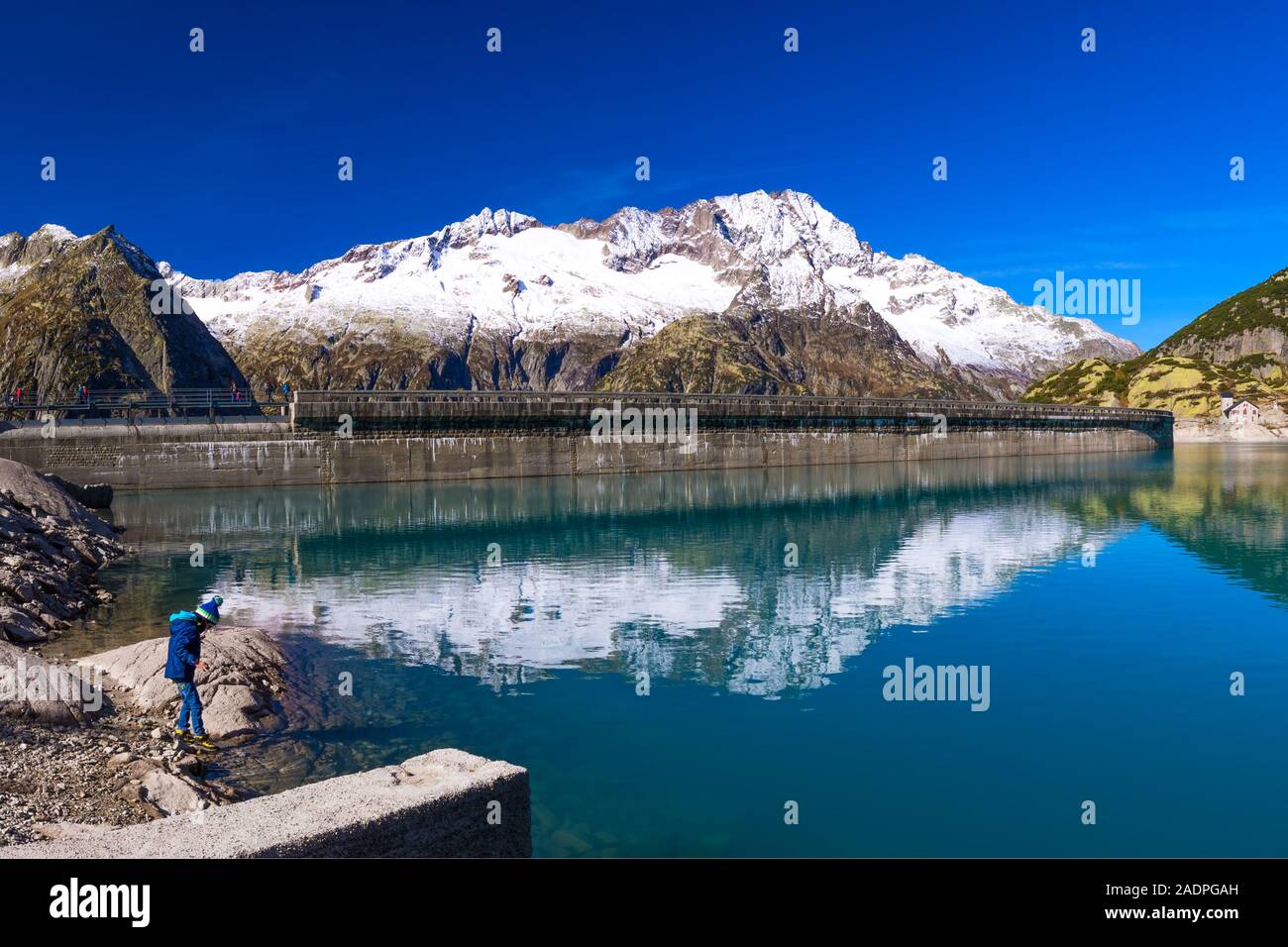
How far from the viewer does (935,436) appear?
3935 inches

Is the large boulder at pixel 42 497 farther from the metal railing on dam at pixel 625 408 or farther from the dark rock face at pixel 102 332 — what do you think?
the dark rock face at pixel 102 332

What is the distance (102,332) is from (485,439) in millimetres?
100278

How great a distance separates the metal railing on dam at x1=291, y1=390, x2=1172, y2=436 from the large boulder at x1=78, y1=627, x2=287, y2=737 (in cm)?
5291

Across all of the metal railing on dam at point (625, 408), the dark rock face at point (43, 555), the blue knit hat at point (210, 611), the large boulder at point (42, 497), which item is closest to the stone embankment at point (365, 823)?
the blue knit hat at point (210, 611)

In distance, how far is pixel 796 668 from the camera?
17.4 metres

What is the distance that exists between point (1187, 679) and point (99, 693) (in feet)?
61.6

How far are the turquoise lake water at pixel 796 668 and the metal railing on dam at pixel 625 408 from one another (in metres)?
28.6

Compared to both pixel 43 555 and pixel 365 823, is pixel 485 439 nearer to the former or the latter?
pixel 43 555

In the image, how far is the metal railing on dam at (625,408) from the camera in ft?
230

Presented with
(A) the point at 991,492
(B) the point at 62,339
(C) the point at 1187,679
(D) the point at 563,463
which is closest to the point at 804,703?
(C) the point at 1187,679

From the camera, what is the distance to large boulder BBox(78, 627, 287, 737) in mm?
13664

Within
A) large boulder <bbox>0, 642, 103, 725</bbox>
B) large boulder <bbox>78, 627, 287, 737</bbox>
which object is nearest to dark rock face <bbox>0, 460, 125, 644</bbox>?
large boulder <bbox>78, 627, 287, 737</bbox>

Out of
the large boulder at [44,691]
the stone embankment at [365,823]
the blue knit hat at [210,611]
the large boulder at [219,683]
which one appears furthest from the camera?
the large boulder at [219,683]
